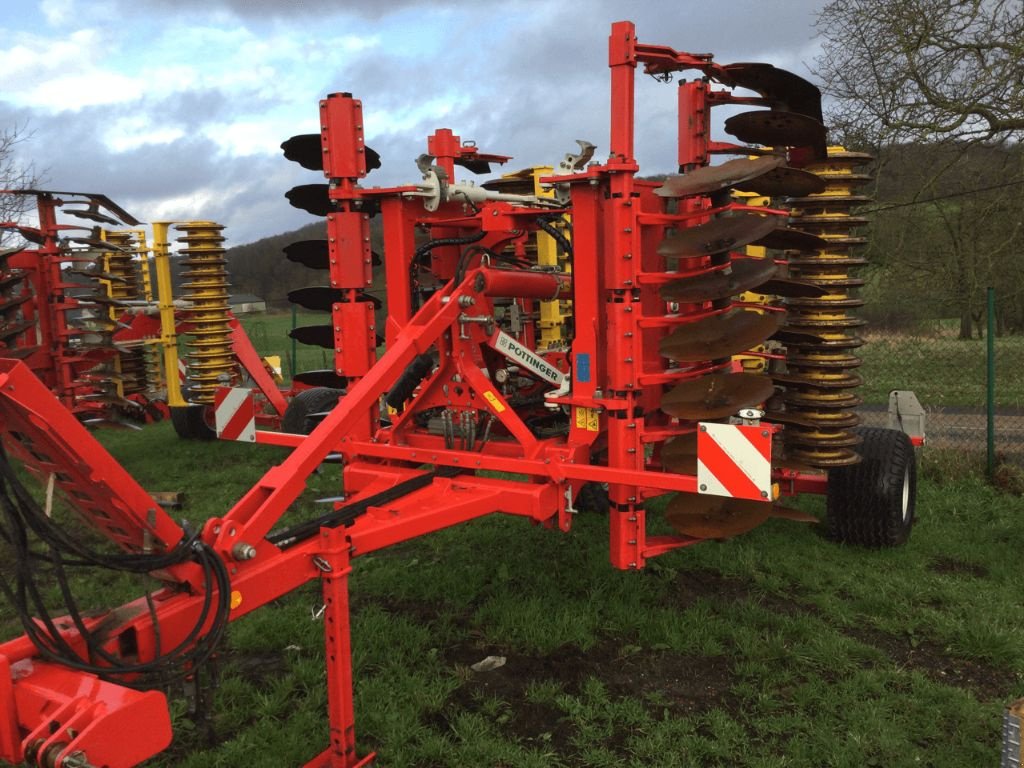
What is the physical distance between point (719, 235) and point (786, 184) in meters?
0.65

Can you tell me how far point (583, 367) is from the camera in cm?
407

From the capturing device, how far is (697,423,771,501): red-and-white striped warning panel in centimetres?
333

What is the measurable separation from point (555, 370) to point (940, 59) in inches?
403

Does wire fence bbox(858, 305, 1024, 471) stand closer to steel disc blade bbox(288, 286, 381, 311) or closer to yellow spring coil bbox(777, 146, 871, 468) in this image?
yellow spring coil bbox(777, 146, 871, 468)

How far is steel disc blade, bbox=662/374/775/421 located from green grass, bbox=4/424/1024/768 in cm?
125

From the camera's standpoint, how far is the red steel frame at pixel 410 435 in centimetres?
233

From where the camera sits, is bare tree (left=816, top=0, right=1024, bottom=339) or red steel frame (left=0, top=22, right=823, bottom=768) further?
bare tree (left=816, top=0, right=1024, bottom=339)

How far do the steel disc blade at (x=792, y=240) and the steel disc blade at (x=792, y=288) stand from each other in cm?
16

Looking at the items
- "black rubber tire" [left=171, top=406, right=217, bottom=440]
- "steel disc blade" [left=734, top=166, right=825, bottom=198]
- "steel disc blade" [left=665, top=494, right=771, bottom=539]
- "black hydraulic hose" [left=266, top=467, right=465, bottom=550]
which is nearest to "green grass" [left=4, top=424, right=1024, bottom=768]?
"steel disc blade" [left=665, top=494, right=771, bottom=539]

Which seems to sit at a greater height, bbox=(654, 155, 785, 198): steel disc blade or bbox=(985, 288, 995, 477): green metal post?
bbox=(654, 155, 785, 198): steel disc blade

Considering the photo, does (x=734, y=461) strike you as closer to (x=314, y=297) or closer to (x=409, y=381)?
(x=409, y=381)

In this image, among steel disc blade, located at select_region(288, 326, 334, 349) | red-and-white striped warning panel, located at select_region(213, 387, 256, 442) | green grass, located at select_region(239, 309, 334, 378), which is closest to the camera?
red-and-white striped warning panel, located at select_region(213, 387, 256, 442)

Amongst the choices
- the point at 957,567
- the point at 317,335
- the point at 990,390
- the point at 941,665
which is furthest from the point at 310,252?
the point at 990,390

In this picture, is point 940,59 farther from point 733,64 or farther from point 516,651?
point 516,651
